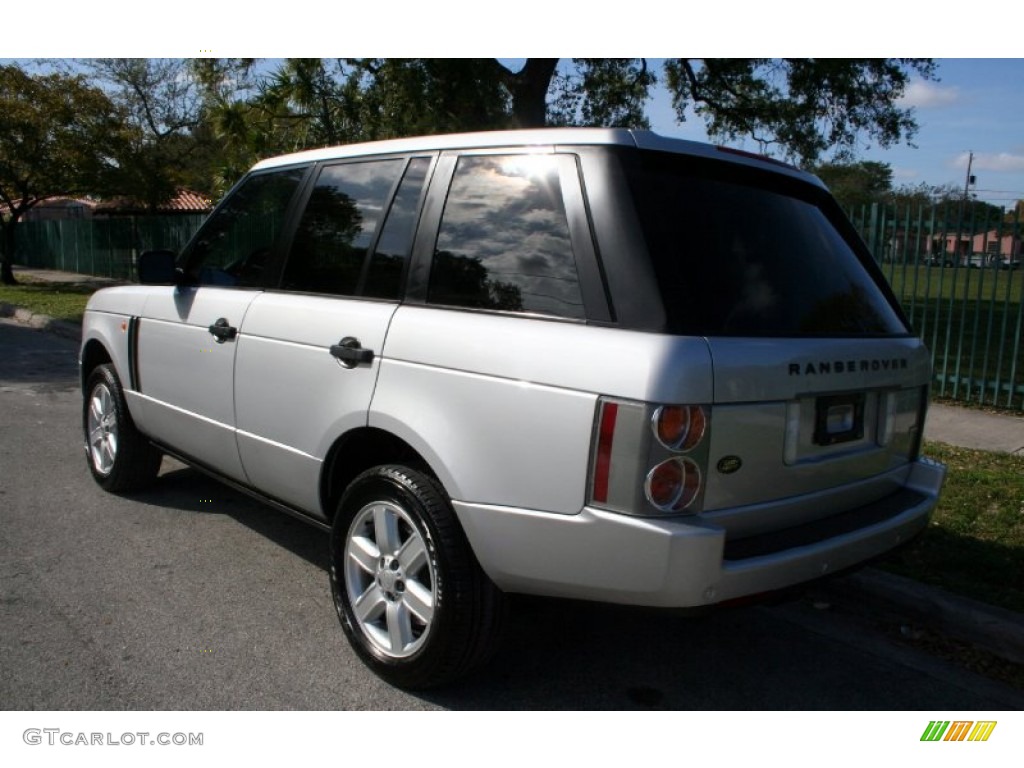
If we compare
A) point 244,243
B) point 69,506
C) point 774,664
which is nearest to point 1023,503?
point 774,664

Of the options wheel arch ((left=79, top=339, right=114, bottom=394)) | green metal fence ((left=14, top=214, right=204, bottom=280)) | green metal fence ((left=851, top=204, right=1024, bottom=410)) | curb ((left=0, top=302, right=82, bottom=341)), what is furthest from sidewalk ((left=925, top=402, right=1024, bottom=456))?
green metal fence ((left=14, top=214, right=204, bottom=280))

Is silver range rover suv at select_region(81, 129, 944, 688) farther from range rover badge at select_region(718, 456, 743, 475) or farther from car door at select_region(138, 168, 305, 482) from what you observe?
car door at select_region(138, 168, 305, 482)

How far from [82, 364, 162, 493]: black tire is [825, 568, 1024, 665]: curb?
3884 mm

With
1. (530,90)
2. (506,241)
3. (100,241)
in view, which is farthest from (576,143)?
(100,241)

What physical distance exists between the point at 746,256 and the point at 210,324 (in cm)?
254

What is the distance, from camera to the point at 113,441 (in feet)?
16.7

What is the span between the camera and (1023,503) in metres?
5.00

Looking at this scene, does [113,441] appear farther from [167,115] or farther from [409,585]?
[167,115]

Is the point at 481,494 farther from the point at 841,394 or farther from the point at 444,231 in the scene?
the point at 841,394

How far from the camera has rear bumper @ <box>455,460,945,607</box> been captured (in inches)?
93.4

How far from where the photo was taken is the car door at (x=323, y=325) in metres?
3.20

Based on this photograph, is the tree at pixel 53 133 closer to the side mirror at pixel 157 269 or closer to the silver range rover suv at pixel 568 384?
the side mirror at pixel 157 269
